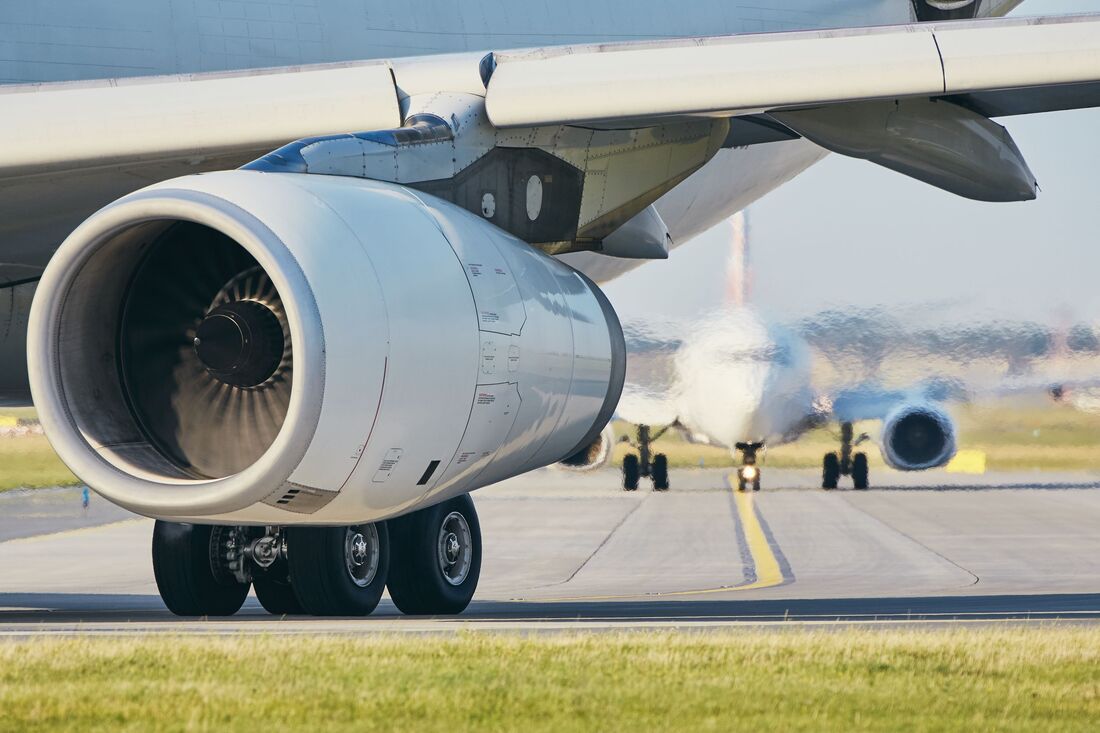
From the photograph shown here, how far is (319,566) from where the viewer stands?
32.9ft

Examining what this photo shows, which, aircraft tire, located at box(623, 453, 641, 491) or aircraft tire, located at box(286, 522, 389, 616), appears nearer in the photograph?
aircraft tire, located at box(286, 522, 389, 616)

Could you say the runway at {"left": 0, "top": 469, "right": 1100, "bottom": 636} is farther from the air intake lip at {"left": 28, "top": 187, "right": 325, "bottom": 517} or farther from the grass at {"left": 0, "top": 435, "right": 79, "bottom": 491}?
the air intake lip at {"left": 28, "top": 187, "right": 325, "bottom": 517}

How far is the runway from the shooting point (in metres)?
9.89

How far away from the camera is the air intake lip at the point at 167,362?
285 inches

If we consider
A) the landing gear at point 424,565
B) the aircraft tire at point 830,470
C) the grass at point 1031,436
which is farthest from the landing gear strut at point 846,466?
the landing gear at point 424,565

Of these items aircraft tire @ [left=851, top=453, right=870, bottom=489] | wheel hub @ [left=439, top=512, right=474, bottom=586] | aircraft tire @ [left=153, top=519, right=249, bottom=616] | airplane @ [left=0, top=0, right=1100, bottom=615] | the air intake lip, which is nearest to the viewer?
the air intake lip

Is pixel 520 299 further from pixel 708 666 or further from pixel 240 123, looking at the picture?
pixel 708 666

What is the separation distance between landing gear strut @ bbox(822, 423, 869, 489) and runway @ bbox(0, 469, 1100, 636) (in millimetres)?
553

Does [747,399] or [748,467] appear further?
[748,467]

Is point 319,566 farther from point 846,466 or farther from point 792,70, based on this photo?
point 846,466

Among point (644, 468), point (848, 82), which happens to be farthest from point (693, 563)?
point (644, 468)

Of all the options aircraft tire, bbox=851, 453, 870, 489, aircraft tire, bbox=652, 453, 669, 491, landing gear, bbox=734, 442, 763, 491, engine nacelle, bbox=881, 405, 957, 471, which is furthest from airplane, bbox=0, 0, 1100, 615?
aircraft tire, bbox=851, 453, 870, 489

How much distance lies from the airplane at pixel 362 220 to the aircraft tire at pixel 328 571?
0.02 m

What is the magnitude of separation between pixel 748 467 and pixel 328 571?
83.7 feet
